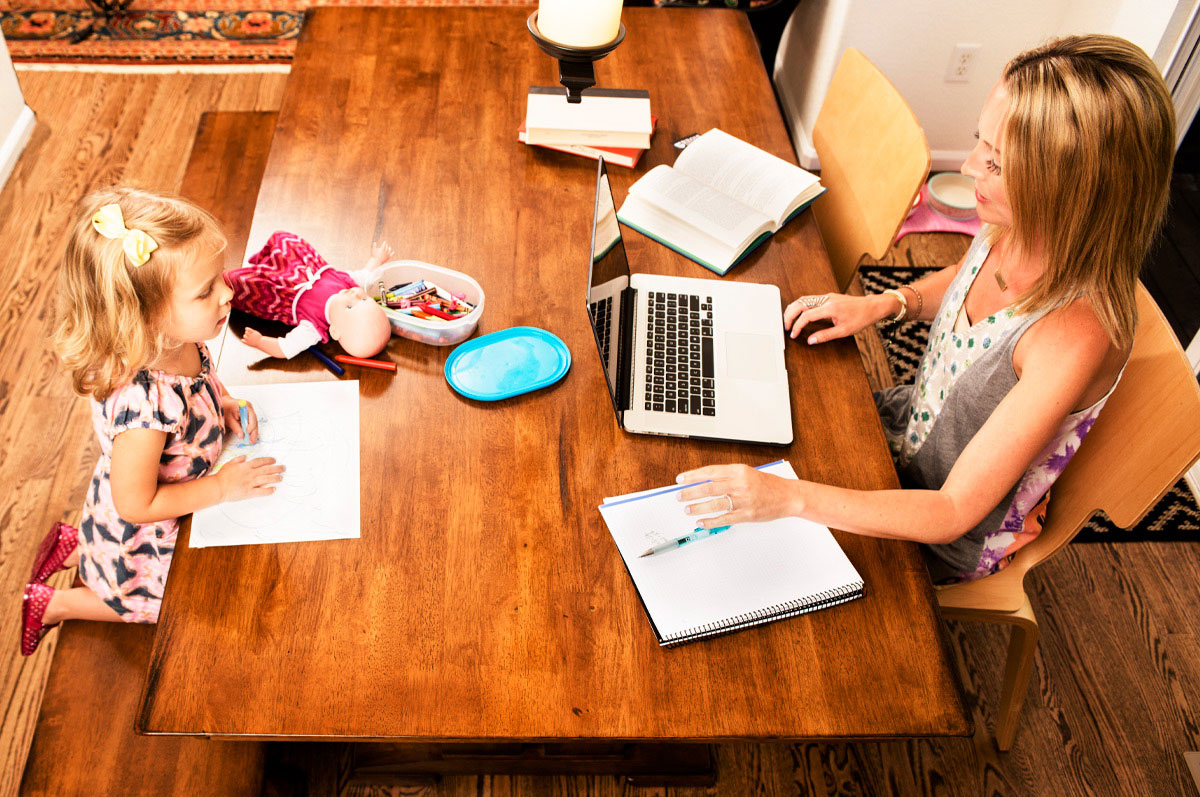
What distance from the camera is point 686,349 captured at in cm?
134

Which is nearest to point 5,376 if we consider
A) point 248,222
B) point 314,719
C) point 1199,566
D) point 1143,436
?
point 248,222

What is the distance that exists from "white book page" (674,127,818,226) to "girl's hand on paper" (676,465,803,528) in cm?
63

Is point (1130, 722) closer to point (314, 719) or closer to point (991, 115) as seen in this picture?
point (991, 115)

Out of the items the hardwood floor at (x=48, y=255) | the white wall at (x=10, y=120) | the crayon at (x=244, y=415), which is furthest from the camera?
the white wall at (x=10, y=120)

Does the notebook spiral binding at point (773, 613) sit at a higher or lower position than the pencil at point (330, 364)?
lower

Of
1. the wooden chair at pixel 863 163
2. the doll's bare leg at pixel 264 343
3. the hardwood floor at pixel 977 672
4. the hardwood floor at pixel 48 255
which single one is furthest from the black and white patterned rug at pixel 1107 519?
the hardwood floor at pixel 48 255

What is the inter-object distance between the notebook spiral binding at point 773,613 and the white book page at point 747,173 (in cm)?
73

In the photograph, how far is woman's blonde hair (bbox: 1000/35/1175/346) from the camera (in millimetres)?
1046

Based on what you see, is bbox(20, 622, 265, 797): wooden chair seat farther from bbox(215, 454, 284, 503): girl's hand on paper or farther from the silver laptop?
the silver laptop

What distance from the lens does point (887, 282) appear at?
105 inches

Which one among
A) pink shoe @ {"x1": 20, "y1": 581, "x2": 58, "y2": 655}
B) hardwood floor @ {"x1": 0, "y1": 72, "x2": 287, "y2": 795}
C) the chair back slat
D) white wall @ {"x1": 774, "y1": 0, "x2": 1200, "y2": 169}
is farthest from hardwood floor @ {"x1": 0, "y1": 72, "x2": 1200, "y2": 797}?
white wall @ {"x1": 774, "y1": 0, "x2": 1200, "y2": 169}

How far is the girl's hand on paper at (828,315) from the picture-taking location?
1.38 meters

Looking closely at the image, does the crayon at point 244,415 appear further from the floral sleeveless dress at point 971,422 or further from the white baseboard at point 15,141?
the white baseboard at point 15,141

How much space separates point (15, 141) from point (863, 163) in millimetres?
2712
